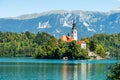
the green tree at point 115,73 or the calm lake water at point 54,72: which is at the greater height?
the green tree at point 115,73

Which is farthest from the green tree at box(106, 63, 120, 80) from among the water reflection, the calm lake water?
the water reflection

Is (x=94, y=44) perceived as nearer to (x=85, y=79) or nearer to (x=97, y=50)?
(x=97, y=50)

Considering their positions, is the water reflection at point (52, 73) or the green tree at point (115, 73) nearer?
the green tree at point (115, 73)

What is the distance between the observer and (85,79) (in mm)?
59312

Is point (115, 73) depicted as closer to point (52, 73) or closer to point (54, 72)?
point (52, 73)

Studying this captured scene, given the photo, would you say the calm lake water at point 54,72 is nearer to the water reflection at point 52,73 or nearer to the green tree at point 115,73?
the water reflection at point 52,73

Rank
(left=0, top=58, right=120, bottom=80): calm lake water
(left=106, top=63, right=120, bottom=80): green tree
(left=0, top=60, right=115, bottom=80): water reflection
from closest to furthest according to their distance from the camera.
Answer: (left=106, top=63, right=120, bottom=80): green tree → (left=0, top=60, right=115, bottom=80): water reflection → (left=0, top=58, right=120, bottom=80): calm lake water

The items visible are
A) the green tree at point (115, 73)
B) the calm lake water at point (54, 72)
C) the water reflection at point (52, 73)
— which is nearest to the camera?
the green tree at point (115, 73)

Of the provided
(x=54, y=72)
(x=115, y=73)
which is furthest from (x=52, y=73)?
(x=115, y=73)

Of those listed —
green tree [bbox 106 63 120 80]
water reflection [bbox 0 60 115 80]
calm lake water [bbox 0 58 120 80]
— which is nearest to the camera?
green tree [bbox 106 63 120 80]

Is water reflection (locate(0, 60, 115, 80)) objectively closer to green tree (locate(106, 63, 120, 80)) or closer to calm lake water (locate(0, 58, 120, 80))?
calm lake water (locate(0, 58, 120, 80))

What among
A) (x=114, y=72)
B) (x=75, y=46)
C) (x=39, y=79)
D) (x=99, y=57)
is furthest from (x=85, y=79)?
(x=99, y=57)

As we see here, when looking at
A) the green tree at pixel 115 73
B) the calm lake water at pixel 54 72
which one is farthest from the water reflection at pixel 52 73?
the green tree at pixel 115 73

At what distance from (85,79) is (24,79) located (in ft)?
27.4
